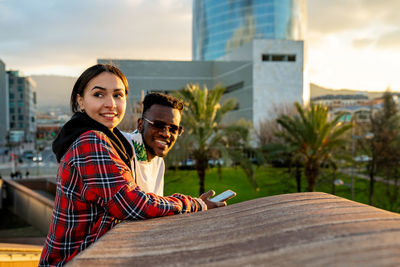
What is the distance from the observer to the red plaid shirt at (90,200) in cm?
139

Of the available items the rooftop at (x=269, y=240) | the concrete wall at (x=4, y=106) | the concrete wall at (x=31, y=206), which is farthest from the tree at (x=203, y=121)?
the concrete wall at (x=4, y=106)

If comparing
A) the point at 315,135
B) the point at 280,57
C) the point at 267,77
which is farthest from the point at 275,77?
the point at 315,135

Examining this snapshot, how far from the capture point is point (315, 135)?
1516 centimetres

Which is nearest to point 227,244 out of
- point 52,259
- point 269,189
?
point 52,259

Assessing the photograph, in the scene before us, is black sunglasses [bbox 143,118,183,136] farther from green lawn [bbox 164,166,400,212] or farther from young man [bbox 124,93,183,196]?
green lawn [bbox 164,166,400,212]

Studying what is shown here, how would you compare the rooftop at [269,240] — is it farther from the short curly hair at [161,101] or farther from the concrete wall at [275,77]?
the concrete wall at [275,77]

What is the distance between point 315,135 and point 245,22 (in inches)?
2584

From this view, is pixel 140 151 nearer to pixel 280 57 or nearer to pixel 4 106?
pixel 280 57

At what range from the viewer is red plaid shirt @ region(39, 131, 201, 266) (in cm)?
139

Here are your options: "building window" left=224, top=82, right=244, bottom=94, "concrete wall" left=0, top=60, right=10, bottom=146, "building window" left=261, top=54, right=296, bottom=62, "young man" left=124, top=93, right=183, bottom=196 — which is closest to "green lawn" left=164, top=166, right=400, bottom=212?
"young man" left=124, top=93, right=183, bottom=196

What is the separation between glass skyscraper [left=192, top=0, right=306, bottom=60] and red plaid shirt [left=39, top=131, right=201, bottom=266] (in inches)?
3045

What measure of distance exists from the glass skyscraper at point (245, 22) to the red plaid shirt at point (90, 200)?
77346 mm

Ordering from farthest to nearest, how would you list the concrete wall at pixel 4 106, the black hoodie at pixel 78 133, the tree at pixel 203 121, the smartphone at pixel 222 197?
the concrete wall at pixel 4 106
the tree at pixel 203 121
the smartphone at pixel 222 197
the black hoodie at pixel 78 133

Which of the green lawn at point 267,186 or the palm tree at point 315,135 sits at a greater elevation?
the palm tree at point 315,135
